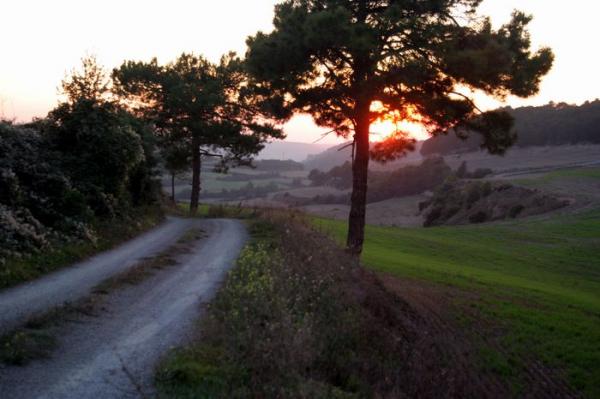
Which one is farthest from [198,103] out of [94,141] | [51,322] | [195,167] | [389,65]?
[51,322]

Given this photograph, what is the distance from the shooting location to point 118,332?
8531 millimetres

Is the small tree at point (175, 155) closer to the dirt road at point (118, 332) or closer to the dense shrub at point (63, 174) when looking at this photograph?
the dense shrub at point (63, 174)

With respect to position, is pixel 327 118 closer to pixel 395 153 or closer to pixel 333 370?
pixel 395 153

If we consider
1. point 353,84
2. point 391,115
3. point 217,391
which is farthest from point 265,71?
point 217,391

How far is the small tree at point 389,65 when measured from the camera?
15594mm

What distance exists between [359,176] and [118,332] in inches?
445

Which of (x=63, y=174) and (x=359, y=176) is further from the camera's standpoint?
(x=359, y=176)

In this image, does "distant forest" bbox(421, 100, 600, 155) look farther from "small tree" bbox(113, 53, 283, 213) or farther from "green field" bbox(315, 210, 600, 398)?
"small tree" bbox(113, 53, 283, 213)

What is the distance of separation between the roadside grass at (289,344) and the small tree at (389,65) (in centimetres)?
621

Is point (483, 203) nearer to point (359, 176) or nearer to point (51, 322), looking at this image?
point (359, 176)

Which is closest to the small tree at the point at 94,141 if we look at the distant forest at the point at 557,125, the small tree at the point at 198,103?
the small tree at the point at 198,103

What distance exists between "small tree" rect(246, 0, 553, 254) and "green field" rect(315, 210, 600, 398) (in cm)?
552

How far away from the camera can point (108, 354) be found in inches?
297

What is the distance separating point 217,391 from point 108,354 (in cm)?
193
